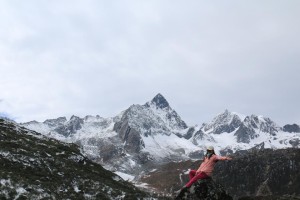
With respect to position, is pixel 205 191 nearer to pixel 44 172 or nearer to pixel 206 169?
pixel 206 169

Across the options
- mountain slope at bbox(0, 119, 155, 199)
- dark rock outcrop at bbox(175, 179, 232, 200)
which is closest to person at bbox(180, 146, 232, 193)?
dark rock outcrop at bbox(175, 179, 232, 200)

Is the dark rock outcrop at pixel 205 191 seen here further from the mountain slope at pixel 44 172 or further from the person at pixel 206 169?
the mountain slope at pixel 44 172

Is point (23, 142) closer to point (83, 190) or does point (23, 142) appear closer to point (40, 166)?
point (40, 166)

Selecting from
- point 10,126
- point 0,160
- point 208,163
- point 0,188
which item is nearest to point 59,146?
point 10,126

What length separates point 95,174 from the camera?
2776 inches

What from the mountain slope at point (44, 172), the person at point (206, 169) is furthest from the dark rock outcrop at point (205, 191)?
the mountain slope at point (44, 172)

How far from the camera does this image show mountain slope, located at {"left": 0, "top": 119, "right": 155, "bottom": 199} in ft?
158

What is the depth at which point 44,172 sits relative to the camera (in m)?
58.1

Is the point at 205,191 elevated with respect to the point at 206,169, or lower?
lower

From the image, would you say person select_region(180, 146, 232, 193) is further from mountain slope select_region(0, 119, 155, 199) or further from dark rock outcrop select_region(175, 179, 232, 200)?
mountain slope select_region(0, 119, 155, 199)

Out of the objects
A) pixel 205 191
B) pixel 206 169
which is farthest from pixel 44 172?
pixel 205 191

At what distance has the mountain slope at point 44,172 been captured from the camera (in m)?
48.1

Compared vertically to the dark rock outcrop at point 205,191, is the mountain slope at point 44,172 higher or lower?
higher

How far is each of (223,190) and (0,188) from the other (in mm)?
33988
